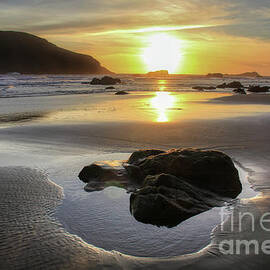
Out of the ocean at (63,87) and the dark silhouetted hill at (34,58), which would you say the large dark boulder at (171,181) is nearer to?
the ocean at (63,87)

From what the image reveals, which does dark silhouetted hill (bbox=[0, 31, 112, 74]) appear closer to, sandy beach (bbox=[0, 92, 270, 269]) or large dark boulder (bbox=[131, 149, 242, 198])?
sandy beach (bbox=[0, 92, 270, 269])

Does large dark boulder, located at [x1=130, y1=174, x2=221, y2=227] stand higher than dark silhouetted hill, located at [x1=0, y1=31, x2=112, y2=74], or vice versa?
dark silhouetted hill, located at [x1=0, y1=31, x2=112, y2=74]

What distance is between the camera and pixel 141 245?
3525 mm

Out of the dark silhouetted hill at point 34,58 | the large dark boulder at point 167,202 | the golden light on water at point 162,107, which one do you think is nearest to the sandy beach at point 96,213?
the large dark boulder at point 167,202

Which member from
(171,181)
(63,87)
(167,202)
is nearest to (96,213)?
(167,202)

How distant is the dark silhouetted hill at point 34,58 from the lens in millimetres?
164875

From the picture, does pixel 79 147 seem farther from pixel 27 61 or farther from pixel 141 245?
pixel 27 61

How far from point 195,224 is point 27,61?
181253 mm

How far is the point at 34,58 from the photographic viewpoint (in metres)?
174

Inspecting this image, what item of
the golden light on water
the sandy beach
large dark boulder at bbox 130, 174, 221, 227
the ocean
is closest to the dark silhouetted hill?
the ocean

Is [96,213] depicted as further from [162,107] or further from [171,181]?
[162,107]

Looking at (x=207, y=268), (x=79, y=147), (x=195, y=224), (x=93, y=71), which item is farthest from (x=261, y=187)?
(x=93, y=71)

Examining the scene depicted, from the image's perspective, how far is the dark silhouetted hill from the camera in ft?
541

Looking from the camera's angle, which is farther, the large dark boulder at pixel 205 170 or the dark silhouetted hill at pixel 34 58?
the dark silhouetted hill at pixel 34 58
